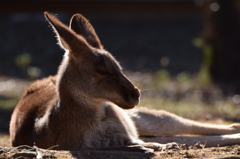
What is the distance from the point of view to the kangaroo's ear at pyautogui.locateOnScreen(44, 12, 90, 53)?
5.22m

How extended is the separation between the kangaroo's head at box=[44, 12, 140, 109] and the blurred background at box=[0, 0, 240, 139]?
3.22 m

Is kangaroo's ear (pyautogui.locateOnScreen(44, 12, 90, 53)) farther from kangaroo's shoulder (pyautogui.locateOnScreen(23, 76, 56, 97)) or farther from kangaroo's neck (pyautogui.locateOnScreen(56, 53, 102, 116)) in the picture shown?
kangaroo's shoulder (pyautogui.locateOnScreen(23, 76, 56, 97))

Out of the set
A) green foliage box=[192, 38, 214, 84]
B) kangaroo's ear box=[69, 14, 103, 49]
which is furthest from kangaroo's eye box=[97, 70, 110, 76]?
green foliage box=[192, 38, 214, 84]

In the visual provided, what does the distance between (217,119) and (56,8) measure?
32.9ft

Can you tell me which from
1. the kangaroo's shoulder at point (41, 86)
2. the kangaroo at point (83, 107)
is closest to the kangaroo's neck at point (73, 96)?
the kangaroo at point (83, 107)

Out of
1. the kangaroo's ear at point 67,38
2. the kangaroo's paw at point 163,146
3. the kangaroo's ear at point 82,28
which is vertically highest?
the kangaroo's ear at point 82,28

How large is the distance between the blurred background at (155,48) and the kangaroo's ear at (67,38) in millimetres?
3416

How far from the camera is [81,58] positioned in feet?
17.9

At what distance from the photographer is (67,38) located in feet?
17.4

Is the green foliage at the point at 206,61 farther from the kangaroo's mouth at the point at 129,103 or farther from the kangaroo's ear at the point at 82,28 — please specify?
the kangaroo's mouth at the point at 129,103

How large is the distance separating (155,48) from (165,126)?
878 cm

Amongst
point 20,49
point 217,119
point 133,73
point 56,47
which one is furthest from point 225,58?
point 20,49

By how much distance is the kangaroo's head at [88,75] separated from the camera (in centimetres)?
517

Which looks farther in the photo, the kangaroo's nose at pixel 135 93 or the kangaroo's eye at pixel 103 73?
the kangaroo's eye at pixel 103 73
